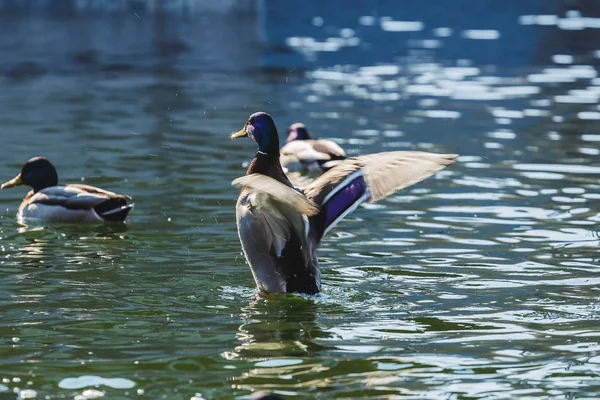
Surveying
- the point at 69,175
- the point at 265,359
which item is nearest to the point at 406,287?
the point at 265,359

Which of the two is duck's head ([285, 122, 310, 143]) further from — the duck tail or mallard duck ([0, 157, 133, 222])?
the duck tail

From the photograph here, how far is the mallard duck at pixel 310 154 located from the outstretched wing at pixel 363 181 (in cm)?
655

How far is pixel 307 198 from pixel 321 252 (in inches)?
112

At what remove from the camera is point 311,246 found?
938 centimetres

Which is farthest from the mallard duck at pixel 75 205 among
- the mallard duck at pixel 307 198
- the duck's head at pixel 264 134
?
the mallard duck at pixel 307 198

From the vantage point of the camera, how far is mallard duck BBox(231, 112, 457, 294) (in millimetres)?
8883

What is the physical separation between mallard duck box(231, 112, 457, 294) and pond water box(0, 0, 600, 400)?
239 millimetres

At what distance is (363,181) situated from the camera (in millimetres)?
9000

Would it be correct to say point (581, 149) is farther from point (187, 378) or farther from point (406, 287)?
point (187, 378)

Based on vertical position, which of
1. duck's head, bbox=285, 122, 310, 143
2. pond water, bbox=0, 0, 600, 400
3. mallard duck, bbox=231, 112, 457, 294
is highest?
mallard duck, bbox=231, 112, 457, 294

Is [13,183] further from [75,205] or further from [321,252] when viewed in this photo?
[321,252]

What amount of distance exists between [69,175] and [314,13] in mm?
44545

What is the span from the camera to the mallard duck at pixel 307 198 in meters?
8.88

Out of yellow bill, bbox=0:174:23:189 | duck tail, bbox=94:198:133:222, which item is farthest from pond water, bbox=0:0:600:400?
yellow bill, bbox=0:174:23:189
